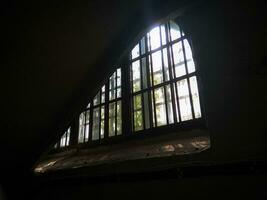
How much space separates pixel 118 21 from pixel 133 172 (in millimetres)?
905

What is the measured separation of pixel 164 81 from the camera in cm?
173

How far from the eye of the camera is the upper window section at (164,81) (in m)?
1.55

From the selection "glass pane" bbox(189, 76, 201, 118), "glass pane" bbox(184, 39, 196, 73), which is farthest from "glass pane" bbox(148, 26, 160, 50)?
"glass pane" bbox(189, 76, 201, 118)

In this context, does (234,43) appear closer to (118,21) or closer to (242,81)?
(242,81)

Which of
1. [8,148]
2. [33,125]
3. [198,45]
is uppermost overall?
[198,45]

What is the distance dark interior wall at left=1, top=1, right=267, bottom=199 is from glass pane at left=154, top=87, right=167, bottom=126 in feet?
1.97

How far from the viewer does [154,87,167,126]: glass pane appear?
1.67 m

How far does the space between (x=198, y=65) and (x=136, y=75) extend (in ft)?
3.37

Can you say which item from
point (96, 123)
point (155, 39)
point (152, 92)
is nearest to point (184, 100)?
point (152, 92)

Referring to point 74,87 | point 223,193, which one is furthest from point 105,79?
point 223,193

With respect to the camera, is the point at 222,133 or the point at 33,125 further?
the point at 33,125

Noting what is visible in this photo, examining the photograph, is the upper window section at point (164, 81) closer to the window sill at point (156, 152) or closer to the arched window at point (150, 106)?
the arched window at point (150, 106)

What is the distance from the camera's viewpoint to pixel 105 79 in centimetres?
130

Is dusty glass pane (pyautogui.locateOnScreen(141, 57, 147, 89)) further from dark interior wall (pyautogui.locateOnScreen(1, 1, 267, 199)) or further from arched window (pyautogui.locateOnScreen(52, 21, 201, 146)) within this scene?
dark interior wall (pyautogui.locateOnScreen(1, 1, 267, 199))
